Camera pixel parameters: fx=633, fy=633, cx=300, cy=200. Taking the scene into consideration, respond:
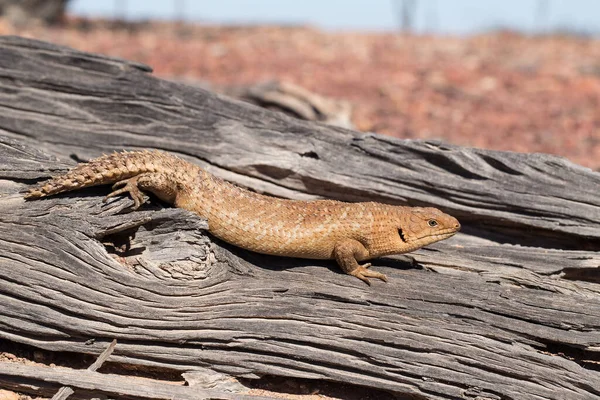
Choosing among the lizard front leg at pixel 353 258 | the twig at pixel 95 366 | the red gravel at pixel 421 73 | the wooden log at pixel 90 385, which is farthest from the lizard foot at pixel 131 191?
the red gravel at pixel 421 73

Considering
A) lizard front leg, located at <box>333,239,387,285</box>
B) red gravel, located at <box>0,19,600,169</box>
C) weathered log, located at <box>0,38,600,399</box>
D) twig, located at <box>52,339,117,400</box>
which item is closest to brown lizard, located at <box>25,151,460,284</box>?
lizard front leg, located at <box>333,239,387,285</box>

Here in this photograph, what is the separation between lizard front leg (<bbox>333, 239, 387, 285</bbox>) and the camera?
557 centimetres

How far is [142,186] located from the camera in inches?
213

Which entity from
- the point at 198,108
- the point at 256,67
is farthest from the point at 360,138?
the point at 256,67

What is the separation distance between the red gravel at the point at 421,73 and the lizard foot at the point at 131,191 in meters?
6.52

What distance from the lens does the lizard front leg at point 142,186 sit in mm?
5352

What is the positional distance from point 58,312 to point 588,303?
15.0 feet

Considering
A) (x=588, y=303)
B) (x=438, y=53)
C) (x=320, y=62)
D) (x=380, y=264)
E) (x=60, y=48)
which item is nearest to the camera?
(x=588, y=303)

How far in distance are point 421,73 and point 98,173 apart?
38.5 feet

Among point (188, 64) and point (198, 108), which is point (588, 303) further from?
point (188, 64)

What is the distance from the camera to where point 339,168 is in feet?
21.7

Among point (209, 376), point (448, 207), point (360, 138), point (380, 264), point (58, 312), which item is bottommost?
point (209, 376)

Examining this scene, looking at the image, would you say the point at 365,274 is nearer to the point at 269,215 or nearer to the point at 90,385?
the point at 269,215

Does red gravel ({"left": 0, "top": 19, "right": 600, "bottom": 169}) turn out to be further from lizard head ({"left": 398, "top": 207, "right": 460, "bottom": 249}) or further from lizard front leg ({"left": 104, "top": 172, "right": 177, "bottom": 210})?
lizard front leg ({"left": 104, "top": 172, "right": 177, "bottom": 210})
